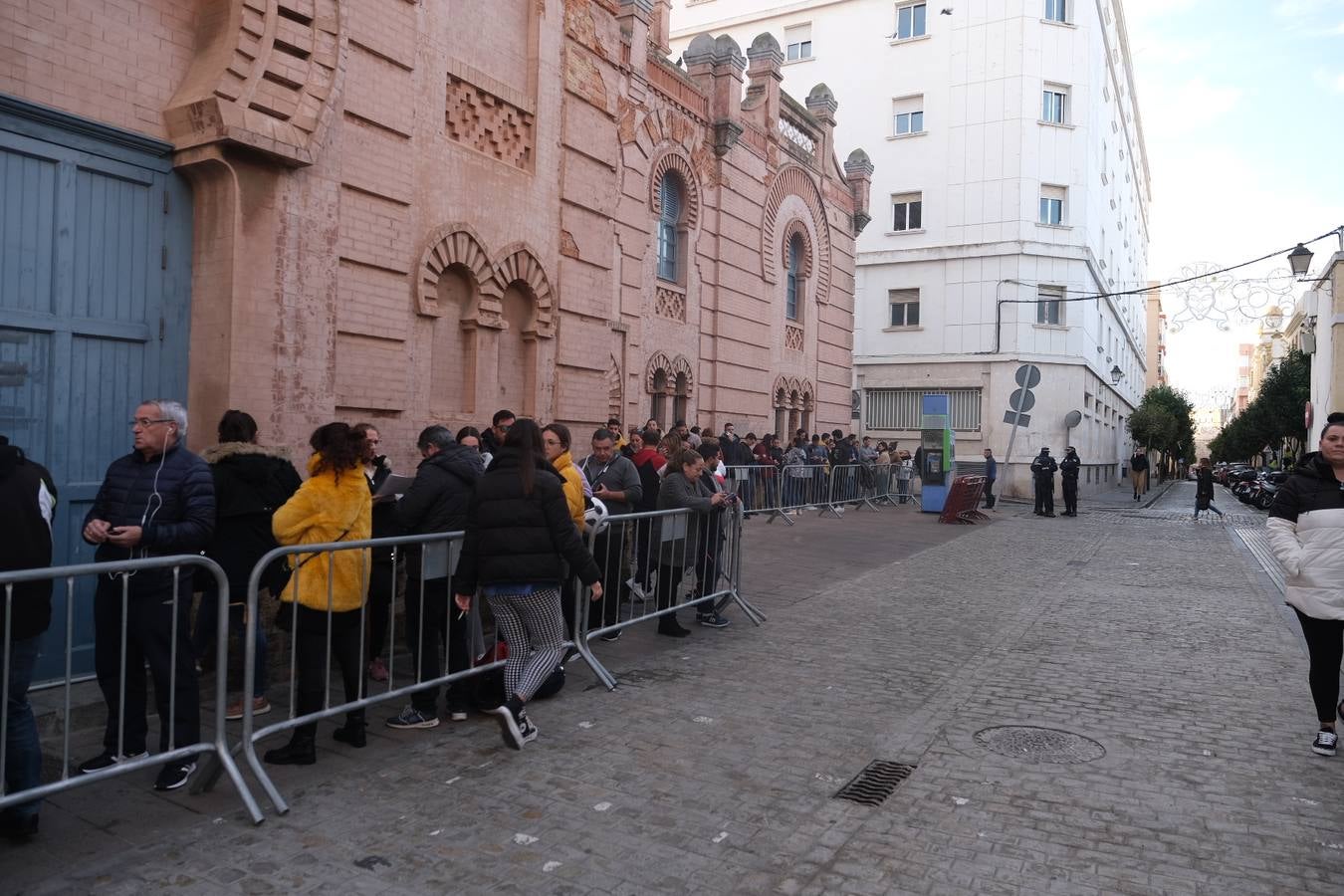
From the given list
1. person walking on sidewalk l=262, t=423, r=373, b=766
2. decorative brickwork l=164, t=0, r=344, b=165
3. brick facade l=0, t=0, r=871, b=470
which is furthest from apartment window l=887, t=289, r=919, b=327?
person walking on sidewalk l=262, t=423, r=373, b=766

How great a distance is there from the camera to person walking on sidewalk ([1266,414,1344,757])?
5508 mm

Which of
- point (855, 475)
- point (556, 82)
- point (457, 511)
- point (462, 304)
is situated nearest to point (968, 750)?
point (457, 511)

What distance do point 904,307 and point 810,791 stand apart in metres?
32.8

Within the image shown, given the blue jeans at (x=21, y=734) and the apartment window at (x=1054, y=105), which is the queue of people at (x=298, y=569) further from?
the apartment window at (x=1054, y=105)

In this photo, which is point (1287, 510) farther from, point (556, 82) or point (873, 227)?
point (873, 227)

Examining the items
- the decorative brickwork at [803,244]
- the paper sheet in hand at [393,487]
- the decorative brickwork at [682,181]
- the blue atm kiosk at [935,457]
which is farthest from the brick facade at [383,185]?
the blue atm kiosk at [935,457]

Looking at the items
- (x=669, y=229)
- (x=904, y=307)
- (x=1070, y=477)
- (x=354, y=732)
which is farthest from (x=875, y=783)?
(x=904, y=307)

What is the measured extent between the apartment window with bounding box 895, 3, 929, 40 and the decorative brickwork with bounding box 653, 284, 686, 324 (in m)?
21.5

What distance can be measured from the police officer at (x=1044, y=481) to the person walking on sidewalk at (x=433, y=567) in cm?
2040

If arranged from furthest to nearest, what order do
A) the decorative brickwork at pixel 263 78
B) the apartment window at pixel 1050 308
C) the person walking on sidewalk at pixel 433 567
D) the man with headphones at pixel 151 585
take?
the apartment window at pixel 1050 308, the decorative brickwork at pixel 263 78, the person walking on sidewalk at pixel 433 567, the man with headphones at pixel 151 585

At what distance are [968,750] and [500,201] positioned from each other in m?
7.62

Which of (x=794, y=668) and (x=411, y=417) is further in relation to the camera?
(x=411, y=417)

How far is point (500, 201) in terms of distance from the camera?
10711 millimetres

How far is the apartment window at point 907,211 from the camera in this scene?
35906 mm
